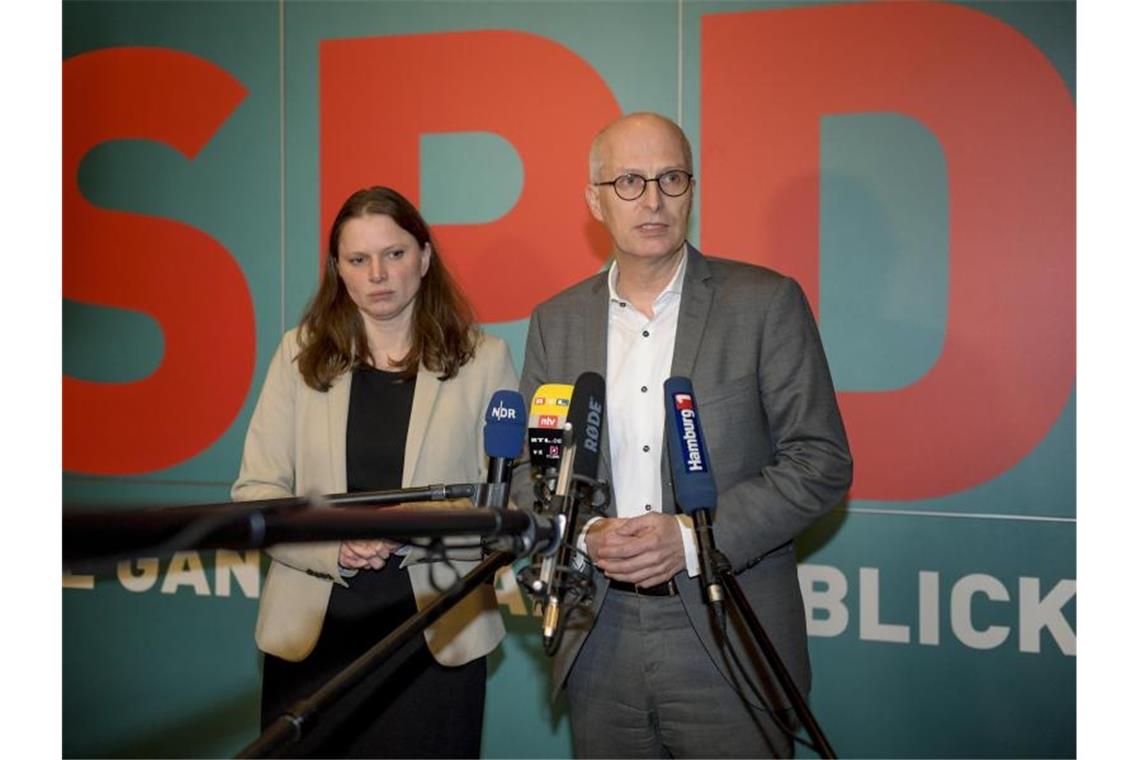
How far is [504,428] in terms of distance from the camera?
4.93 feet

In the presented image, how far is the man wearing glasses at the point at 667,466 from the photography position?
6.97ft

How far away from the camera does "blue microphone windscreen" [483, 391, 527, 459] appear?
1500 mm

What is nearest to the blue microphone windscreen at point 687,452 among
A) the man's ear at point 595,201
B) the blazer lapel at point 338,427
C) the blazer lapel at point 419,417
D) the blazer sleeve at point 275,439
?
the man's ear at point 595,201

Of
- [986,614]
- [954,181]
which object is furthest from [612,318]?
[986,614]

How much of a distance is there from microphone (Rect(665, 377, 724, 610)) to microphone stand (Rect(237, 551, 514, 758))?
0.28m

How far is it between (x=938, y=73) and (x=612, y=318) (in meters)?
1.48

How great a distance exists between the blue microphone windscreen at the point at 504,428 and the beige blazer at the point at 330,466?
0.83 m

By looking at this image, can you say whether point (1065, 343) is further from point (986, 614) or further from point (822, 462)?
point (822, 462)

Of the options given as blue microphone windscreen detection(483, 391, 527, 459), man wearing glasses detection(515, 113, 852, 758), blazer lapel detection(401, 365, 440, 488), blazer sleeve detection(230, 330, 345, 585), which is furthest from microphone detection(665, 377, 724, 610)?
blazer sleeve detection(230, 330, 345, 585)

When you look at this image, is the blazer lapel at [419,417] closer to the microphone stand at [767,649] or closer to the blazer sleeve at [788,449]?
the blazer sleeve at [788,449]

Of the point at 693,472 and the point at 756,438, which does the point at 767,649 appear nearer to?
the point at 693,472

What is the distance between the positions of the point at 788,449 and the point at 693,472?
63cm

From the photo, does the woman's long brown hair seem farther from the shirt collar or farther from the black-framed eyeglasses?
the black-framed eyeglasses

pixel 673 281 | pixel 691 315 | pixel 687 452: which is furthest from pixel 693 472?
pixel 673 281
